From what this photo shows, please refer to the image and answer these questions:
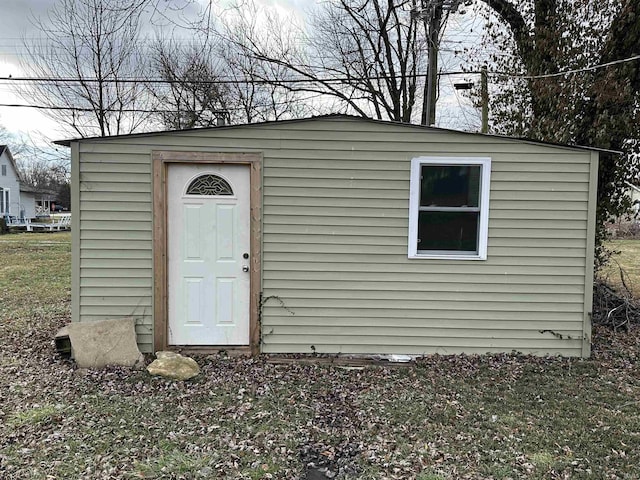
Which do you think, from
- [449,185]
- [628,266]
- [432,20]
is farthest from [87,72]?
[628,266]

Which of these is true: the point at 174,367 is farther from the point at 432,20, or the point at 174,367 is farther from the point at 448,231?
the point at 432,20

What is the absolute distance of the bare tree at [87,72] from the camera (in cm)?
1237

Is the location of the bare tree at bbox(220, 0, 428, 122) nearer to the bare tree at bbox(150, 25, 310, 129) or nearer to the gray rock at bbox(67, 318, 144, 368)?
the bare tree at bbox(150, 25, 310, 129)

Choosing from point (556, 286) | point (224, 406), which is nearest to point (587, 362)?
point (556, 286)

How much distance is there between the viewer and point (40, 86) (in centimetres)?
1334

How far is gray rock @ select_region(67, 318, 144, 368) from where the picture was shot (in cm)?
427

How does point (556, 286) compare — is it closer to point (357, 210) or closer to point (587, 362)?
point (587, 362)

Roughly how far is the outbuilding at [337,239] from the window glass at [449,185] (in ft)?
0.05

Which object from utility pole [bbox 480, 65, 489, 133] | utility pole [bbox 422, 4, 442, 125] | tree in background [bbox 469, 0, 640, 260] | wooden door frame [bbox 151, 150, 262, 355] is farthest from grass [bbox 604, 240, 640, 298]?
wooden door frame [bbox 151, 150, 262, 355]

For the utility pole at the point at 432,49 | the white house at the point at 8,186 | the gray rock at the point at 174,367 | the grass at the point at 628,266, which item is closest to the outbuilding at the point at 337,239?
the gray rock at the point at 174,367

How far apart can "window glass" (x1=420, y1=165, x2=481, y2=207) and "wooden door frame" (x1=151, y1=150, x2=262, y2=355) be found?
5.59ft

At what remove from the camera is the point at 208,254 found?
15.1ft

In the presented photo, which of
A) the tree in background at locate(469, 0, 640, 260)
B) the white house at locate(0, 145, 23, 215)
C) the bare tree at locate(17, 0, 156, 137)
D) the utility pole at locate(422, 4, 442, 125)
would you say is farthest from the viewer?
the white house at locate(0, 145, 23, 215)

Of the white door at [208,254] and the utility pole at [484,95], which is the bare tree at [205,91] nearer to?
the utility pole at [484,95]
